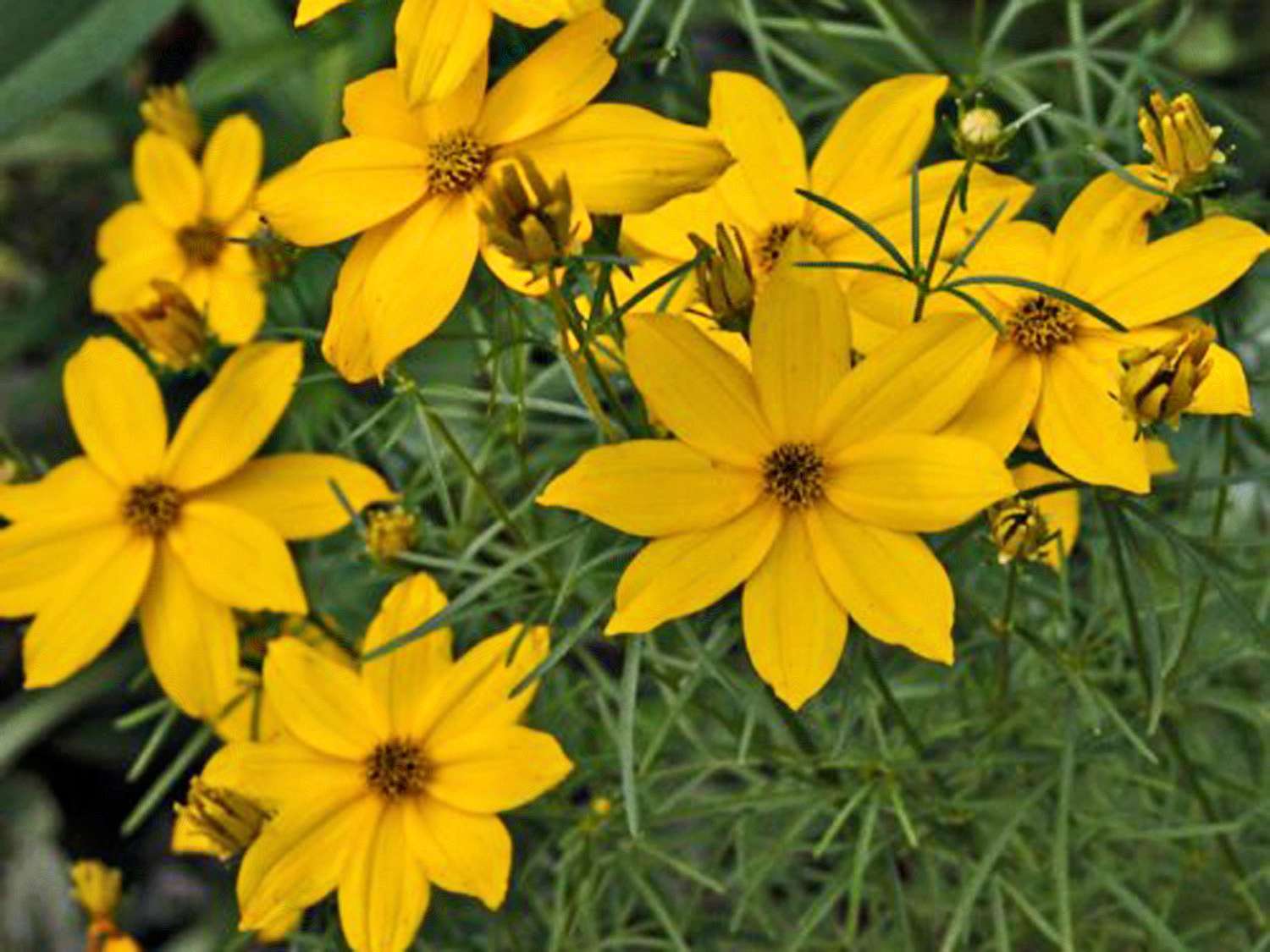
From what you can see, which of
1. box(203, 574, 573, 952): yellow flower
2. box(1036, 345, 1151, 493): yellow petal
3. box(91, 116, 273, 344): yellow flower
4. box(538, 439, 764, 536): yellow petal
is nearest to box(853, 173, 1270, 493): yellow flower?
box(1036, 345, 1151, 493): yellow petal

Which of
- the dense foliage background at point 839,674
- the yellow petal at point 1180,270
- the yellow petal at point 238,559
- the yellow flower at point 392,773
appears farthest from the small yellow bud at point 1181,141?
the yellow petal at point 238,559

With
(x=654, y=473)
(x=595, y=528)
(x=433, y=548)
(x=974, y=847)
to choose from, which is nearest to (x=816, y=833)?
(x=974, y=847)

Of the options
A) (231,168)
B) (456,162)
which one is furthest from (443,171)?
(231,168)

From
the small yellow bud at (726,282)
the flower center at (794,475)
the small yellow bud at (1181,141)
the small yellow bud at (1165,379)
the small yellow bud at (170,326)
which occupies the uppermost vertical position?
the small yellow bud at (1181,141)

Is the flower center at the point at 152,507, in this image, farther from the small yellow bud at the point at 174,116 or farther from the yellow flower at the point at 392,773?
the small yellow bud at the point at 174,116

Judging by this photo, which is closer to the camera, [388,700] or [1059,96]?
[388,700]

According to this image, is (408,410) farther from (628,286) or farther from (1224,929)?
(1224,929)
